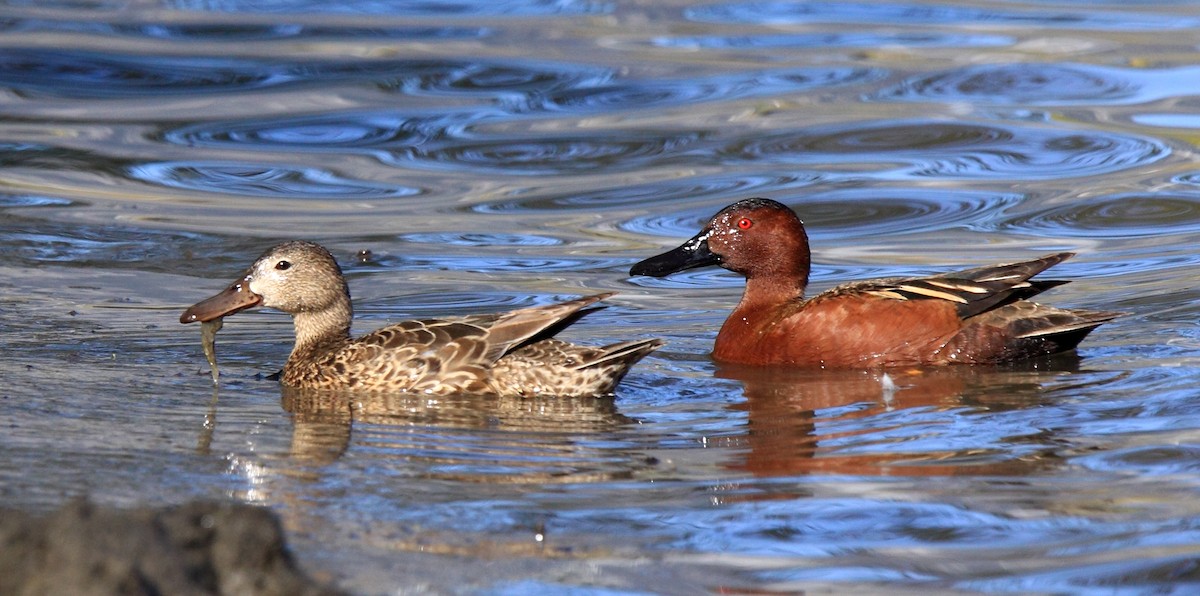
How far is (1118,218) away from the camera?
12.9 meters

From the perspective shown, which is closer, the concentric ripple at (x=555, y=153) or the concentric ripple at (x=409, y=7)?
the concentric ripple at (x=555, y=153)

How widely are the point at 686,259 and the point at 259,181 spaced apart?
214 inches

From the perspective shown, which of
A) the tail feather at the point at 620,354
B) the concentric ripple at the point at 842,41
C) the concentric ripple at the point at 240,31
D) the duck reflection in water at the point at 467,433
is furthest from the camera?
the concentric ripple at the point at 842,41

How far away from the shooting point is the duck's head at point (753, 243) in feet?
31.9

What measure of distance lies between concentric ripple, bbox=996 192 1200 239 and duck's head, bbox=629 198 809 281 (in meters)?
3.32

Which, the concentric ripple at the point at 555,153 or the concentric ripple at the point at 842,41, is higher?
the concentric ripple at the point at 842,41

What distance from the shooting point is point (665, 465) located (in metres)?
6.36

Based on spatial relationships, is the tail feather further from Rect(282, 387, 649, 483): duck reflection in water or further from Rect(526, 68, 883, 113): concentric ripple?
Rect(526, 68, 883, 113): concentric ripple

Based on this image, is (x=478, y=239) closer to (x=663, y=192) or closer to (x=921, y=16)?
(x=663, y=192)

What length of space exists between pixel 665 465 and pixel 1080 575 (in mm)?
1815

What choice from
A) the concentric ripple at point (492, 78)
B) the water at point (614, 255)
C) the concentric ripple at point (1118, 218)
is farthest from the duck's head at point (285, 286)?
the concentric ripple at point (492, 78)

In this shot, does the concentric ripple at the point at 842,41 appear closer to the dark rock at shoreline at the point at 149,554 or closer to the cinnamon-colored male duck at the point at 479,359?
the cinnamon-colored male duck at the point at 479,359

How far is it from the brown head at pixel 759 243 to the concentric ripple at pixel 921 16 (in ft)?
34.6

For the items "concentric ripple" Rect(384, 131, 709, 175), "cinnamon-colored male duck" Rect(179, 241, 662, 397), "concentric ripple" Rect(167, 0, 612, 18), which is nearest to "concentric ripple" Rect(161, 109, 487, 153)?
"concentric ripple" Rect(384, 131, 709, 175)
